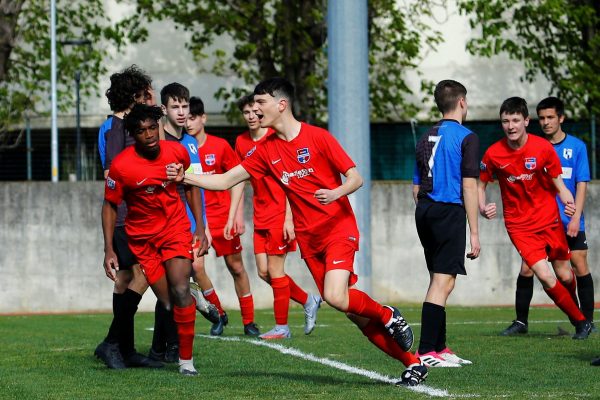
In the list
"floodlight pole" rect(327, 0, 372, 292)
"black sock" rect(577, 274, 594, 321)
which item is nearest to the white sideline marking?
"black sock" rect(577, 274, 594, 321)

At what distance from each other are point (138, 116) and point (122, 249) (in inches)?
48.5

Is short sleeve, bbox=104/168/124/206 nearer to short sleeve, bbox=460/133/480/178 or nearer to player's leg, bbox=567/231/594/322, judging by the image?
short sleeve, bbox=460/133/480/178

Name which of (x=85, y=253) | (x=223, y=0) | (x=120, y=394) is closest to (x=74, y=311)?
(x=85, y=253)

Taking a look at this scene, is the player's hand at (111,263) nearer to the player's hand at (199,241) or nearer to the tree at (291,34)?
the player's hand at (199,241)

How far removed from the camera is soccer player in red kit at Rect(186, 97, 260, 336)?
494 inches

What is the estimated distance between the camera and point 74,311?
1855cm

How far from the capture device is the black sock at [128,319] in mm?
9641

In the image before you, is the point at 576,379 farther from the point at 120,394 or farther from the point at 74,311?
the point at 74,311

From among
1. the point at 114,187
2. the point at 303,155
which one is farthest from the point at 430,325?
the point at 114,187

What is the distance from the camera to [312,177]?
334 inches

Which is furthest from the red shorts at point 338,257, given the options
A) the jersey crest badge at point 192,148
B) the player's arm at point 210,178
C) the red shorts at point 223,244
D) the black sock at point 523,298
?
the red shorts at point 223,244

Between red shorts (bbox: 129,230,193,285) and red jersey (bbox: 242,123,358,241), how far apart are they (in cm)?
102

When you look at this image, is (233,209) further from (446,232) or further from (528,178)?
(446,232)

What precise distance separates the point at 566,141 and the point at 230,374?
16.1 ft
